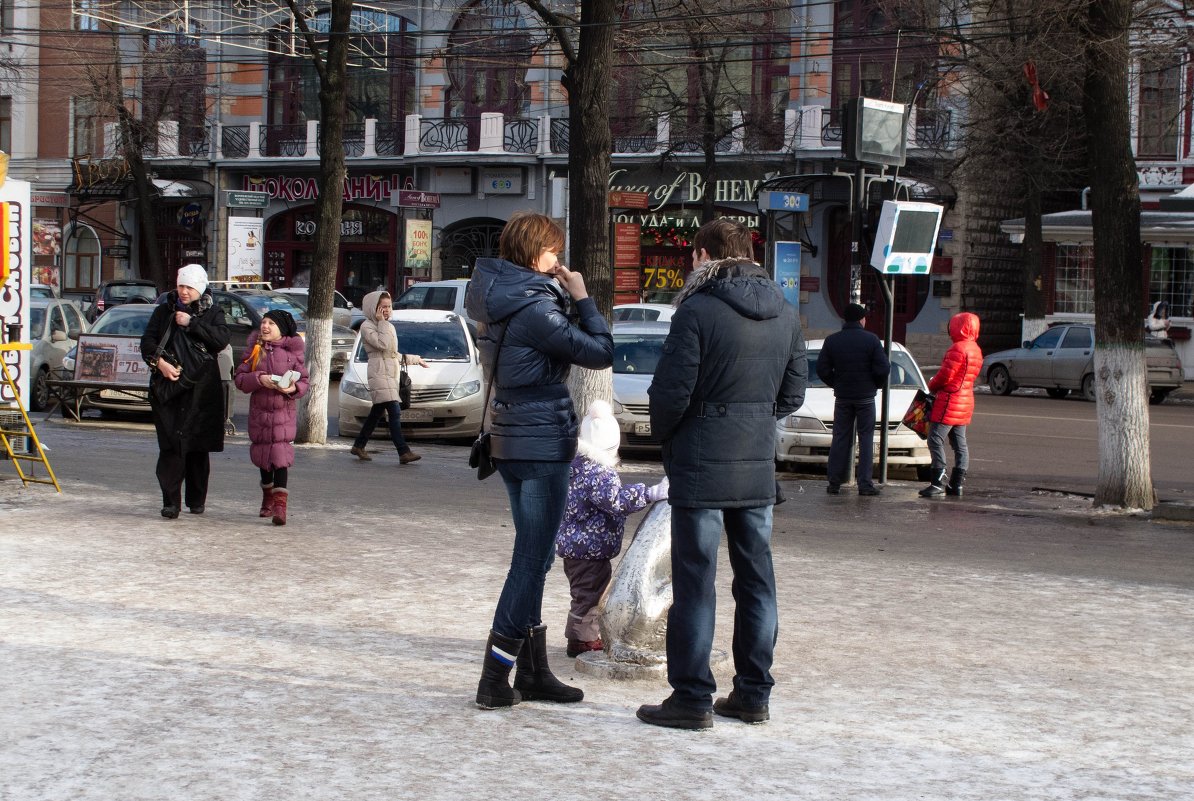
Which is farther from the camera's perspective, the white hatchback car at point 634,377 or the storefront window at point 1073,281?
the storefront window at point 1073,281

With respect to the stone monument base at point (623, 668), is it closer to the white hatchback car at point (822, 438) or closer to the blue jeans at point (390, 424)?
the white hatchback car at point (822, 438)

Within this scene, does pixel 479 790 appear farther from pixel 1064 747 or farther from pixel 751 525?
pixel 1064 747

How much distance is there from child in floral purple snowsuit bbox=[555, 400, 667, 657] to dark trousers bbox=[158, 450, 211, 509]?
4717mm

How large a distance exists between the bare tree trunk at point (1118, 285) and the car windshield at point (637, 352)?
5993mm

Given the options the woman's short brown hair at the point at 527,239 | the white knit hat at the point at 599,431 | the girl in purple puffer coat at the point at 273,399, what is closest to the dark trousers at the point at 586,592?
the white knit hat at the point at 599,431

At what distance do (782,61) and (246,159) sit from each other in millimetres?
16030

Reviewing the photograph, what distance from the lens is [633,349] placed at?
18.2 metres

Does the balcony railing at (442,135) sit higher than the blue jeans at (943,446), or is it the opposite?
the balcony railing at (442,135)

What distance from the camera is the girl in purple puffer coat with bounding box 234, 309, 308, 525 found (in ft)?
34.5

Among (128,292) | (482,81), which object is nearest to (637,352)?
(128,292)

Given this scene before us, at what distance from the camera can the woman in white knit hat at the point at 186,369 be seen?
10.4 m

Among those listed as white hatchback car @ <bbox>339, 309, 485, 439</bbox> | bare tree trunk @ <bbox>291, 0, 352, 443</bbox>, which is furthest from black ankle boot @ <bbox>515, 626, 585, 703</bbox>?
white hatchback car @ <bbox>339, 309, 485, 439</bbox>

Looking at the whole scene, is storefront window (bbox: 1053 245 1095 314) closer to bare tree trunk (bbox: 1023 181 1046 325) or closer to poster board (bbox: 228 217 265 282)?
bare tree trunk (bbox: 1023 181 1046 325)

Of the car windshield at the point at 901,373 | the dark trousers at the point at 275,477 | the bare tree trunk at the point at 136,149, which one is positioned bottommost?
the dark trousers at the point at 275,477
